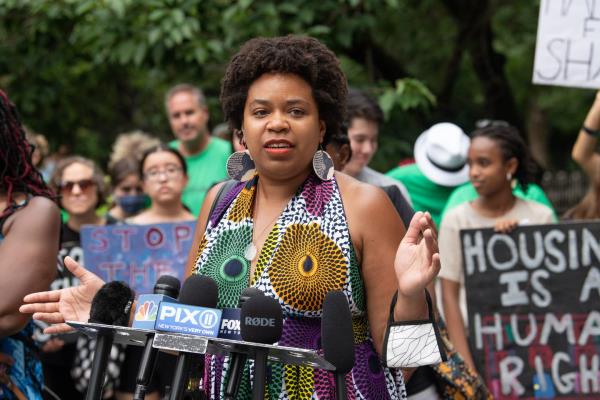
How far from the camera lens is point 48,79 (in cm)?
1138

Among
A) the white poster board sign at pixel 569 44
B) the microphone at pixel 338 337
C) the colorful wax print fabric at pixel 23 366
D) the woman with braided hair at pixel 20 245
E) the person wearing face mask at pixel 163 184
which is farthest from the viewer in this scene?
the person wearing face mask at pixel 163 184

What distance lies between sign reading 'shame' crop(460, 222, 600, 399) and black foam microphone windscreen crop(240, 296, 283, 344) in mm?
3662

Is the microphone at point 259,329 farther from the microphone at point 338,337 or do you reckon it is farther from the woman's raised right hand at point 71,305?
the woman's raised right hand at point 71,305

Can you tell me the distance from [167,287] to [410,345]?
752 millimetres

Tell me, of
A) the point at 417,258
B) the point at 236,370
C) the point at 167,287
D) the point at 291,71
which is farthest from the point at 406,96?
the point at 236,370

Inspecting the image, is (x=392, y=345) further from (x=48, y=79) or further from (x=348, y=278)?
(x=48, y=79)

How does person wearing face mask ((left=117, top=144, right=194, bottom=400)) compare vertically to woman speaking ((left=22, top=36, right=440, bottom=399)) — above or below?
above

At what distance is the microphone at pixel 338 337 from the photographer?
2.80 m

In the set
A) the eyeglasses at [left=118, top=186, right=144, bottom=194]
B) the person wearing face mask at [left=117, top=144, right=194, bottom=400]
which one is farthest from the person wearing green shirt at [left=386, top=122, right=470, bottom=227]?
the eyeglasses at [left=118, top=186, right=144, bottom=194]

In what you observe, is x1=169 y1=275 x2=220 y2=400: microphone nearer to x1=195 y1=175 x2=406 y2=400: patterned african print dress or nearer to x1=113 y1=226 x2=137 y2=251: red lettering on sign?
x1=195 y1=175 x2=406 y2=400: patterned african print dress

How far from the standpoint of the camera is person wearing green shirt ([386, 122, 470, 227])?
7199mm

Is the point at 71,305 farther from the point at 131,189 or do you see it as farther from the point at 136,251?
the point at 131,189

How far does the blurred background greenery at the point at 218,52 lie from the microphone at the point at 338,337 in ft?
17.8

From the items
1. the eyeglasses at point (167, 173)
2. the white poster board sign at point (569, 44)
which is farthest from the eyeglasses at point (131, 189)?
the white poster board sign at point (569, 44)
